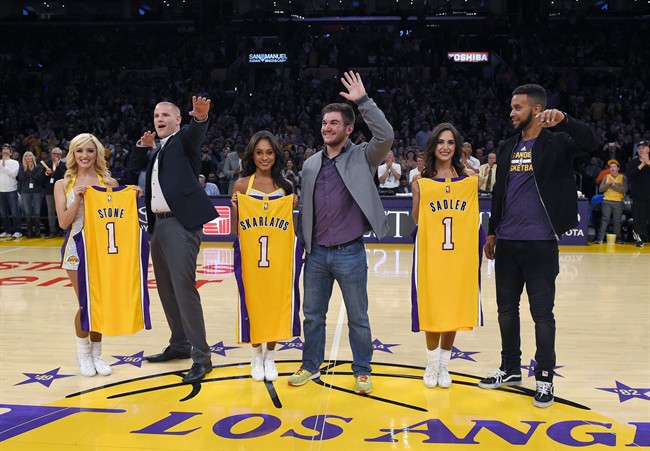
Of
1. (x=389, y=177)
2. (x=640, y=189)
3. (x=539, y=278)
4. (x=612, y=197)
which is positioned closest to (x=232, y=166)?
(x=389, y=177)

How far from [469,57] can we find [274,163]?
60.7ft

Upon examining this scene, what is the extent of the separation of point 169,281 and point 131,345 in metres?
0.96

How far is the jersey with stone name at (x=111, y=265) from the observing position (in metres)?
4.38

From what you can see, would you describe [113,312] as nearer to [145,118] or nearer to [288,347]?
[288,347]

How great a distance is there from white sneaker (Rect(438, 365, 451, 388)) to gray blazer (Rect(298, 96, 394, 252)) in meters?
1.04

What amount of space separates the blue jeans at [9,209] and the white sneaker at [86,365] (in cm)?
893

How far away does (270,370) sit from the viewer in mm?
4359

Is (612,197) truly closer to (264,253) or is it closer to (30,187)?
(264,253)

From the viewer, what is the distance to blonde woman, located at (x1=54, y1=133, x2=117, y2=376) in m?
4.38

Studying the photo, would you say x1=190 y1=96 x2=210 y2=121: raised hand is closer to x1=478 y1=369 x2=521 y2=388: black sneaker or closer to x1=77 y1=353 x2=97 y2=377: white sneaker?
x1=77 y1=353 x2=97 y2=377: white sneaker

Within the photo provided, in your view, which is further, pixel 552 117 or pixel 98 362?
pixel 98 362

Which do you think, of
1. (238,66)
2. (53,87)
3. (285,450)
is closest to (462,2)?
(238,66)

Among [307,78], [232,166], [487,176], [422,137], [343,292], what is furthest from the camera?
[307,78]

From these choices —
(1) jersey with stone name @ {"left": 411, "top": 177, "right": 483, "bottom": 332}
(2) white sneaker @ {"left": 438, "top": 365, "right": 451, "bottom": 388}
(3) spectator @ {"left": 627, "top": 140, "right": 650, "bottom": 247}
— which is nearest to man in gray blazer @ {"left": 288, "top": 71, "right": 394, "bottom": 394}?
(1) jersey with stone name @ {"left": 411, "top": 177, "right": 483, "bottom": 332}
